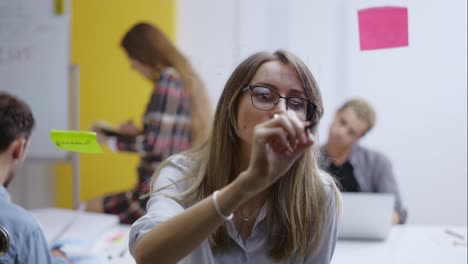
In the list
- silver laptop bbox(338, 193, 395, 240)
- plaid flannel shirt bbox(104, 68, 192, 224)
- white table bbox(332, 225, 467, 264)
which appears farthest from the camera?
plaid flannel shirt bbox(104, 68, 192, 224)

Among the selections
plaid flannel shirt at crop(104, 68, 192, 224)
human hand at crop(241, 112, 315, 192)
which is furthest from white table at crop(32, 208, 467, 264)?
human hand at crop(241, 112, 315, 192)

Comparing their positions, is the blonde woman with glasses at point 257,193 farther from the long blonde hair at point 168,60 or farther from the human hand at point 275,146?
the long blonde hair at point 168,60

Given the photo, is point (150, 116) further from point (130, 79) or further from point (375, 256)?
point (375, 256)

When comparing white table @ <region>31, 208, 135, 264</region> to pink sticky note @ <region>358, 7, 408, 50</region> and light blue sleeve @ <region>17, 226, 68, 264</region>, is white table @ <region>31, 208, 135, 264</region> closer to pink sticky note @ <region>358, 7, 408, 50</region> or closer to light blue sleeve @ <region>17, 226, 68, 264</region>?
light blue sleeve @ <region>17, 226, 68, 264</region>

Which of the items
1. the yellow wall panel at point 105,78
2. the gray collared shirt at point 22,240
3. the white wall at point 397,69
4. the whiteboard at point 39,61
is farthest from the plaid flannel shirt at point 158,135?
the gray collared shirt at point 22,240

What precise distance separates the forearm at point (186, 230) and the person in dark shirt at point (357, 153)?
163cm

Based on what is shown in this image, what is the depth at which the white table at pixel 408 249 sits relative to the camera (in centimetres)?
140

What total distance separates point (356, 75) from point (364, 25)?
123 cm

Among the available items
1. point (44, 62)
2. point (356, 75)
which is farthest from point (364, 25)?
point (44, 62)

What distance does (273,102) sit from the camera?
3.02ft

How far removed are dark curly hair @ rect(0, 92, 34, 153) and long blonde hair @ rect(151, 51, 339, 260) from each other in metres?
0.68

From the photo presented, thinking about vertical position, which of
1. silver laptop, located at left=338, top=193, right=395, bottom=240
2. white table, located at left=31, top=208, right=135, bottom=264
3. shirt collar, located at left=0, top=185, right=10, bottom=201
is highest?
shirt collar, located at left=0, top=185, right=10, bottom=201

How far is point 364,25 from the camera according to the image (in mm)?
1056

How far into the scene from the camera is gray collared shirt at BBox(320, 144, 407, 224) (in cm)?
232
